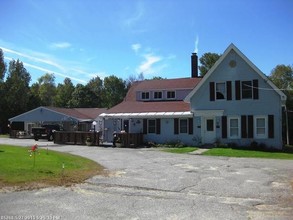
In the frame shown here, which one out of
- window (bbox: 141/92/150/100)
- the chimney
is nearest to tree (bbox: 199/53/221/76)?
the chimney

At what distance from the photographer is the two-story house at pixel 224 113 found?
100 ft

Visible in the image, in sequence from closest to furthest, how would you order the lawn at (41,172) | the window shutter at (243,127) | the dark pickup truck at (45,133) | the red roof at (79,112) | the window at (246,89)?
the lawn at (41,172) < the window shutter at (243,127) < the window at (246,89) < the dark pickup truck at (45,133) < the red roof at (79,112)

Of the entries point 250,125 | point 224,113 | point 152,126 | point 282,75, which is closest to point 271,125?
point 250,125

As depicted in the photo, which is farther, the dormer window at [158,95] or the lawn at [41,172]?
the dormer window at [158,95]

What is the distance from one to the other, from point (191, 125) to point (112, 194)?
889 inches

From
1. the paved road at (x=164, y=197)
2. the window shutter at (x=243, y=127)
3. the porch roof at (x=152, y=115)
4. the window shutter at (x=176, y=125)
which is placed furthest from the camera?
the window shutter at (x=176, y=125)

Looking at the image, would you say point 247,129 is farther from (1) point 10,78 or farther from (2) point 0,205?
(1) point 10,78

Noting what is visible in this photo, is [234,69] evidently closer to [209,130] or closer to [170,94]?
[209,130]

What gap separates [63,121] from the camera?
164 feet

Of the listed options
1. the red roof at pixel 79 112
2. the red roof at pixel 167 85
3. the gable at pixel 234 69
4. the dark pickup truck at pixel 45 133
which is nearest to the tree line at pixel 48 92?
the red roof at pixel 79 112

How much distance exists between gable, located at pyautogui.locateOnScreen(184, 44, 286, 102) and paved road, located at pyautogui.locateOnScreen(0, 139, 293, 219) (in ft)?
54.2

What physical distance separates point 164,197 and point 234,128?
21796 millimetres

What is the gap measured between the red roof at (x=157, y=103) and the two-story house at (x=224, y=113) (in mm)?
235

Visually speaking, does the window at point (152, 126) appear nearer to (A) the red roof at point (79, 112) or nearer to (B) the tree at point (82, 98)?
(A) the red roof at point (79, 112)
